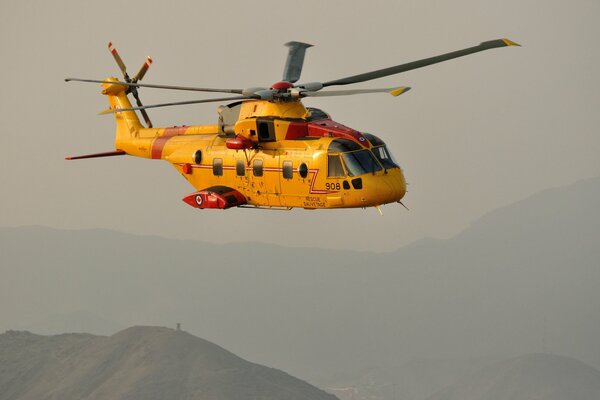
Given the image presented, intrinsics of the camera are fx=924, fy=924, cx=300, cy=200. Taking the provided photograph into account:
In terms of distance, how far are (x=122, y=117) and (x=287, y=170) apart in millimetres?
16345

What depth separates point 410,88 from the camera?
3884 centimetres

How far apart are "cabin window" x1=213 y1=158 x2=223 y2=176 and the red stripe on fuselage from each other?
4.83 metres

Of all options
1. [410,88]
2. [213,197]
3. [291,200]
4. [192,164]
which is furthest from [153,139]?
[410,88]

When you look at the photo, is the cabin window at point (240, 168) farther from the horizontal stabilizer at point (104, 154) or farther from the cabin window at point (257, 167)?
the horizontal stabilizer at point (104, 154)

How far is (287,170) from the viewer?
44.4m

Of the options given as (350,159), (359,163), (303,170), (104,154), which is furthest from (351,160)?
(104,154)

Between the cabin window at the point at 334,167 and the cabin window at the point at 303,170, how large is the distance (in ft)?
3.94

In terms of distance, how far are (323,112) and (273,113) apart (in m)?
3.00

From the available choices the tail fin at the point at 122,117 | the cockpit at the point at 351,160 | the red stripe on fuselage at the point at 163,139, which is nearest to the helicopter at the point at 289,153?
the cockpit at the point at 351,160

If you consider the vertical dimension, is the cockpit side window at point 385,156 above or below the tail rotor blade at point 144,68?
below

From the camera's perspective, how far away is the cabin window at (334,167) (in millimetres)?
42812

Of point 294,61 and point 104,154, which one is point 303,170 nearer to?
point 294,61

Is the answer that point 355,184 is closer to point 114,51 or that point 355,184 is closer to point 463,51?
point 463,51

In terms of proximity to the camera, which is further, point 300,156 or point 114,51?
point 114,51
